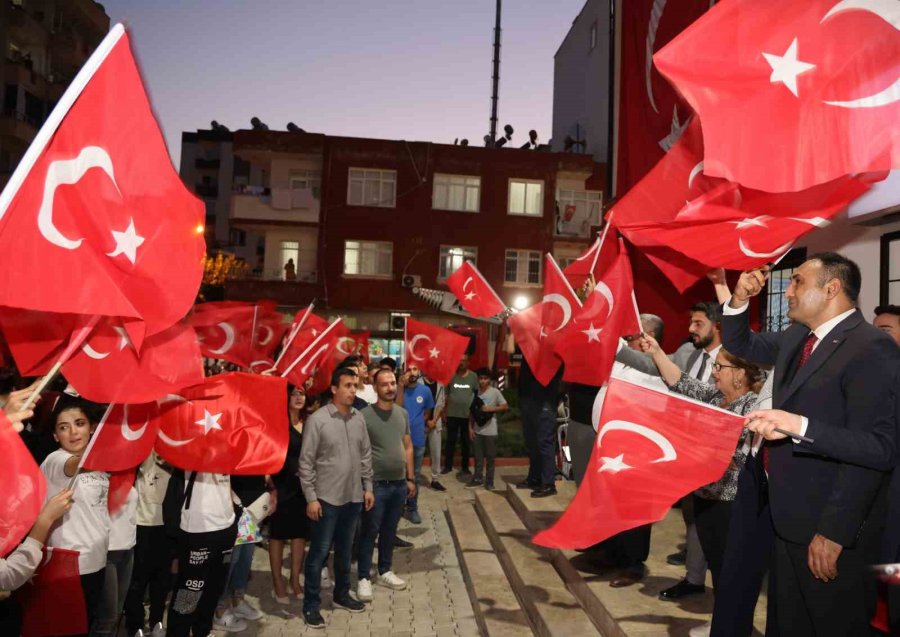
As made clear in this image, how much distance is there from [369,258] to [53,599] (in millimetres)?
28679

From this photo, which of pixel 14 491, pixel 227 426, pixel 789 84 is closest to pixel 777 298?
pixel 789 84

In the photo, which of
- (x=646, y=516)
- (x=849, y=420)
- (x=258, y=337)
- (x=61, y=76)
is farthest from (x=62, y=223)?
(x=61, y=76)

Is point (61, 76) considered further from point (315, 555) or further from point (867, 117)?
point (867, 117)

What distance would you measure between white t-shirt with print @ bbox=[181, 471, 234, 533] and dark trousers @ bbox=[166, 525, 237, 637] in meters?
0.06

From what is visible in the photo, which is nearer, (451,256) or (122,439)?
(122,439)

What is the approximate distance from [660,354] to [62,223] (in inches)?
162

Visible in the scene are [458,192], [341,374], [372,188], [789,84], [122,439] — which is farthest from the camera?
[458,192]

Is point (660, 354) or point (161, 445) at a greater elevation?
point (660, 354)

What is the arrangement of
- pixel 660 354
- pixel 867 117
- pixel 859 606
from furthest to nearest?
pixel 660 354
pixel 867 117
pixel 859 606

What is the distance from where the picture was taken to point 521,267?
33.3 m

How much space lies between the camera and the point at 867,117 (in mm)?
3764

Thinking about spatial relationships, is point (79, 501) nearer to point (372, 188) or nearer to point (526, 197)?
point (372, 188)

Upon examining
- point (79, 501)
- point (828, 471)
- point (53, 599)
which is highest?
point (828, 471)

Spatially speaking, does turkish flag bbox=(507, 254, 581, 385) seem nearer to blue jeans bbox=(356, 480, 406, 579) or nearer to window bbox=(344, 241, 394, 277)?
blue jeans bbox=(356, 480, 406, 579)
